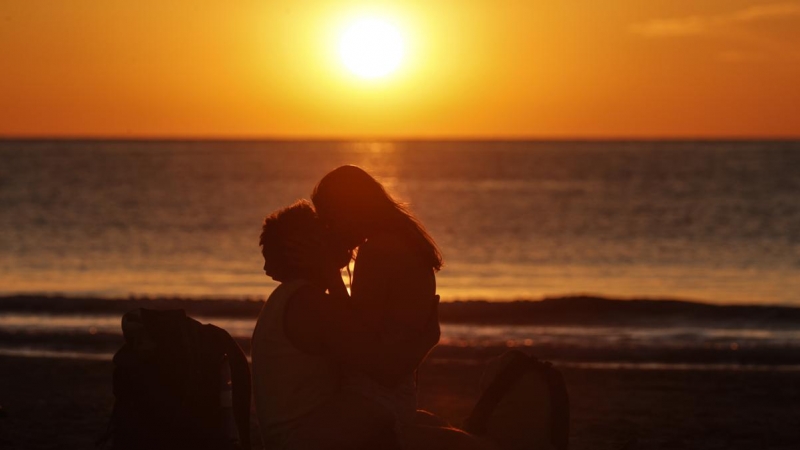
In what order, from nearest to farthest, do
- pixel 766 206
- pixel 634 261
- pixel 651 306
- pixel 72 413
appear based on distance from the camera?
pixel 72 413, pixel 651 306, pixel 634 261, pixel 766 206

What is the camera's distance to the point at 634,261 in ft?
96.2

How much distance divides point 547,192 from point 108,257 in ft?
139

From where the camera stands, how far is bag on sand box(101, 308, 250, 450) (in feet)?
16.7

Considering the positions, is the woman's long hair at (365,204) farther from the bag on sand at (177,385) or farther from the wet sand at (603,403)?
the wet sand at (603,403)

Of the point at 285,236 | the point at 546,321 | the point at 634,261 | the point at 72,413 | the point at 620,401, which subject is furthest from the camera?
the point at 634,261

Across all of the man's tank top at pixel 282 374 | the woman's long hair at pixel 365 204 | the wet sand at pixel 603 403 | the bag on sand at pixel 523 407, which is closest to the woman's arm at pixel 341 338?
the man's tank top at pixel 282 374

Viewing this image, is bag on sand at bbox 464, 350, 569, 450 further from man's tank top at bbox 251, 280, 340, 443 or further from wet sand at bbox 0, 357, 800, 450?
wet sand at bbox 0, 357, 800, 450

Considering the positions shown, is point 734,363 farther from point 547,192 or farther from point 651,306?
point 547,192

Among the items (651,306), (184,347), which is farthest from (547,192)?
(184,347)

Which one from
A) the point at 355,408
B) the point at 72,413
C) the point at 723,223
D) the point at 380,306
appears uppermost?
the point at 723,223

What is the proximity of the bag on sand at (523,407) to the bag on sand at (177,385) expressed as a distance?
3.54 feet

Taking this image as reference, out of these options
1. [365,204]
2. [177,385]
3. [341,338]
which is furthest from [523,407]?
[177,385]

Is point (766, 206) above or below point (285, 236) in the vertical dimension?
above

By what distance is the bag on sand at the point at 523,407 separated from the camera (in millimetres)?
5164
